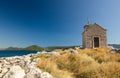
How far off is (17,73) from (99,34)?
23.1 m

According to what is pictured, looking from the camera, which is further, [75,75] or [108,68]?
[75,75]

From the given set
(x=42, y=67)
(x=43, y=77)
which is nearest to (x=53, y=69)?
(x=42, y=67)

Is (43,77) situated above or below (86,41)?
below

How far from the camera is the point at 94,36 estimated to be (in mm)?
31531

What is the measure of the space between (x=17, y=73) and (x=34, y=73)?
809 millimetres

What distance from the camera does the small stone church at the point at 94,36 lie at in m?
31.4

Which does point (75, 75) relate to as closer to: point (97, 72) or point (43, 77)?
point (97, 72)

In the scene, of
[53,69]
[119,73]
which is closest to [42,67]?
[53,69]

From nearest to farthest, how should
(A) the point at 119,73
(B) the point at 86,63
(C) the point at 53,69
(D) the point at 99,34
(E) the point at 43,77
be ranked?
(E) the point at 43,77, (A) the point at 119,73, (C) the point at 53,69, (B) the point at 86,63, (D) the point at 99,34

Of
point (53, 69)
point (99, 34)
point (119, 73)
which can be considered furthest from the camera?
point (99, 34)

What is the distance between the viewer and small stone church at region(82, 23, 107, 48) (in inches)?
1237

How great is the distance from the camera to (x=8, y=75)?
32.0ft

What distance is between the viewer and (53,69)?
12391mm

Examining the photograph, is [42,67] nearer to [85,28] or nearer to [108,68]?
[108,68]
